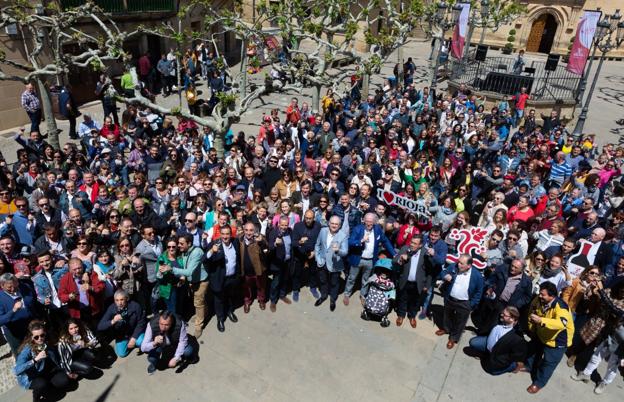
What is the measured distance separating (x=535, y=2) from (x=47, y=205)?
3879 cm

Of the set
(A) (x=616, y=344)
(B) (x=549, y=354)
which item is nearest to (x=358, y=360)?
(B) (x=549, y=354)

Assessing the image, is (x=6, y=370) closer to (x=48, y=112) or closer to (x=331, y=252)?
(x=331, y=252)

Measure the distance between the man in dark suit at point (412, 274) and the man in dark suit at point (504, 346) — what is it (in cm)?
103

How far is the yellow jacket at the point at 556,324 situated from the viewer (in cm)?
537

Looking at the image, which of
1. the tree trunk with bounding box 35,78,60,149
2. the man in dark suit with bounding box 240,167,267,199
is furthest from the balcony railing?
the man in dark suit with bounding box 240,167,267,199

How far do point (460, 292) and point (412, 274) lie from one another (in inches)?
29.0

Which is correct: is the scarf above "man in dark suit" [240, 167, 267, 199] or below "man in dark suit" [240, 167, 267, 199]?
above

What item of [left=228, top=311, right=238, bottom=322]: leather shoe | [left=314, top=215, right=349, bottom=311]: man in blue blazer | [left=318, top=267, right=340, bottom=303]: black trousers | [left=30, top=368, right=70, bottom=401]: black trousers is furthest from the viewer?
[left=318, top=267, right=340, bottom=303]: black trousers

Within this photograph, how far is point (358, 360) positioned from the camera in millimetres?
6426

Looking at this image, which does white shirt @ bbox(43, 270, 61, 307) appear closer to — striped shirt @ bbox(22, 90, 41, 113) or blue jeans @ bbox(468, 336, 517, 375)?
blue jeans @ bbox(468, 336, 517, 375)

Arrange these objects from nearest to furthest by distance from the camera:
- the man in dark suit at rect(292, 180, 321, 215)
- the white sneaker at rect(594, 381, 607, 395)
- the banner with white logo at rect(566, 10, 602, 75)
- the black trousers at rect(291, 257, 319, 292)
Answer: the white sneaker at rect(594, 381, 607, 395), the black trousers at rect(291, 257, 319, 292), the man in dark suit at rect(292, 180, 321, 215), the banner with white logo at rect(566, 10, 602, 75)

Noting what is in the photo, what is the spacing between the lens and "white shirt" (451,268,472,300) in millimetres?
6098

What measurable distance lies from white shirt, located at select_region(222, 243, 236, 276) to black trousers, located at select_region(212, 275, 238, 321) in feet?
0.35

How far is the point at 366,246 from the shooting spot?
7.00 meters
